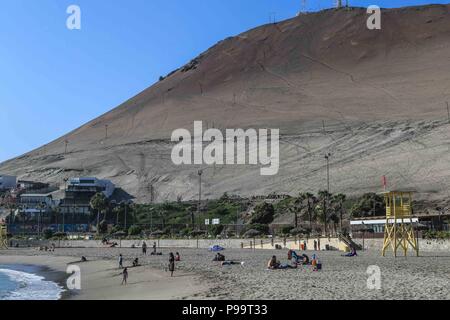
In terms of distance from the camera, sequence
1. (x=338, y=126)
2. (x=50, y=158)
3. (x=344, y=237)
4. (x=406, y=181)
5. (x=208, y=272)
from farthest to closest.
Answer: (x=50, y=158)
(x=338, y=126)
(x=406, y=181)
(x=344, y=237)
(x=208, y=272)

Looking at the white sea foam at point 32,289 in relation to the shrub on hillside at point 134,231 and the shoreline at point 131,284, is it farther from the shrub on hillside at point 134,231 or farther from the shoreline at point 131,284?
the shrub on hillside at point 134,231

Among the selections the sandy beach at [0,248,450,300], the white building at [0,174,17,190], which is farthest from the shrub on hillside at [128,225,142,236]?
the white building at [0,174,17,190]

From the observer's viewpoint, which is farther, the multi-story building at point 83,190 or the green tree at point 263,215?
the multi-story building at point 83,190

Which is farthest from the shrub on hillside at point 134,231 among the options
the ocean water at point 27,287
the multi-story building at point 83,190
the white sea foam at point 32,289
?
the white sea foam at point 32,289

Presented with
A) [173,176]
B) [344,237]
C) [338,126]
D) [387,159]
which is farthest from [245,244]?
Result: [338,126]

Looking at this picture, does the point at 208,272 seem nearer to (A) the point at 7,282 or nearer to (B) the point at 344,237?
(A) the point at 7,282

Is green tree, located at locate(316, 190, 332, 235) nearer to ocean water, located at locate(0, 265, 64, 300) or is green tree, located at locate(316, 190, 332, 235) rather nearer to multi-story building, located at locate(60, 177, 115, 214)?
ocean water, located at locate(0, 265, 64, 300)
